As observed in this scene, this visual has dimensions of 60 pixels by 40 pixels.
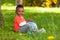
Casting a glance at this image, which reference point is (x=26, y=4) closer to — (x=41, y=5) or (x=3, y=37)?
(x=41, y=5)

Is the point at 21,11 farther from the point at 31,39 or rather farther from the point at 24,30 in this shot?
the point at 31,39

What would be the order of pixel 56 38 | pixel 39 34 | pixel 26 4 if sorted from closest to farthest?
1. pixel 56 38
2. pixel 39 34
3. pixel 26 4

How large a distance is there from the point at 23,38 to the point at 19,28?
0.92 meters

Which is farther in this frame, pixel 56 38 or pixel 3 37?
pixel 3 37

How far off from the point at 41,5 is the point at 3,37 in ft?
59.6

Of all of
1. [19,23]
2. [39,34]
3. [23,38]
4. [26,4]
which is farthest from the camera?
[26,4]

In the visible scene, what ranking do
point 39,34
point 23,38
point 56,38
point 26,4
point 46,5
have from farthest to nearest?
point 26,4 < point 46,5 < point 39,34 < point 23,38 < point 56,38

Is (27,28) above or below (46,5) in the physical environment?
above

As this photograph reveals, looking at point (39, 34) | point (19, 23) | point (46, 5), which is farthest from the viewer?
point (46, 5)

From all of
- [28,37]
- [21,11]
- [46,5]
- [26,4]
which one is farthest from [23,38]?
[26,4]

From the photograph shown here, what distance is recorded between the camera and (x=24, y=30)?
710 centimetres

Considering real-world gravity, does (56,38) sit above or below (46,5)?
above

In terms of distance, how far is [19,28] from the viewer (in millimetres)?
7188

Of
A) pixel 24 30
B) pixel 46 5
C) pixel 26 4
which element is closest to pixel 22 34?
pixel 24 30
